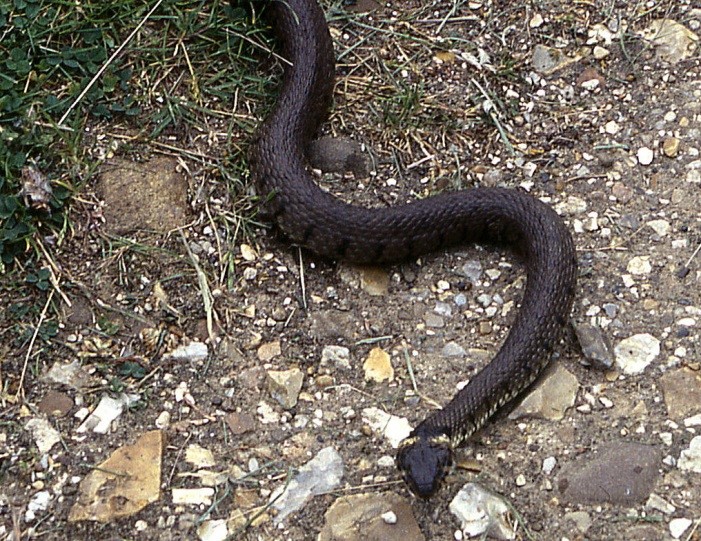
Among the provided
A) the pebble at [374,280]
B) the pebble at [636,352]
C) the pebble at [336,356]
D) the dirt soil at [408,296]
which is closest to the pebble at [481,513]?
the dirt soil at [408,296]

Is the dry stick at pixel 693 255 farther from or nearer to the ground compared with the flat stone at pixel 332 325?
farther from the ground

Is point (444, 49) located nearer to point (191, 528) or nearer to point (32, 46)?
point (32, 46)

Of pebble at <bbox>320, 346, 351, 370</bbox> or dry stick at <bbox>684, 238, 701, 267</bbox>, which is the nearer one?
pebble at <bbox>320, 346, 351, 370</bbox>

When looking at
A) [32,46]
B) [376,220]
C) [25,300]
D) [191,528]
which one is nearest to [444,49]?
[376,220]

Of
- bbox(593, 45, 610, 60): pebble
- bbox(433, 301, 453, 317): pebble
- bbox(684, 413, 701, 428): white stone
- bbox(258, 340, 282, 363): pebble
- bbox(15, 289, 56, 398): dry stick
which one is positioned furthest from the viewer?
bbox(593, 45, 610, 60): pebble

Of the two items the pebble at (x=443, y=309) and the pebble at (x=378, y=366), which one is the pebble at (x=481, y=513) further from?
the pebble at (x=443, y=309)

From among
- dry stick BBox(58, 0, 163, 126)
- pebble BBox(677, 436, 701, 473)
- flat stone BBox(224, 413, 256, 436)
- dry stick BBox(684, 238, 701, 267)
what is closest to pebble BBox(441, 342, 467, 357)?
flat stone BBox(224, 413, 256, 436)

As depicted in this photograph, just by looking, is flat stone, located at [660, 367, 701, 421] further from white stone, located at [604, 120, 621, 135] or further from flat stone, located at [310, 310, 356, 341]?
white stone, located at [604, 120, 621, 135]
